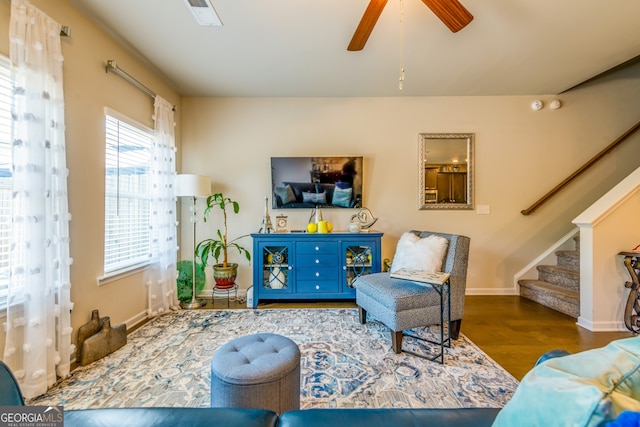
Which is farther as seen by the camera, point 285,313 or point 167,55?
point 285,313

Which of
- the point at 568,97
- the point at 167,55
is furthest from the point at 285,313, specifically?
the point at 568,97

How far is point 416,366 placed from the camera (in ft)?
6.63

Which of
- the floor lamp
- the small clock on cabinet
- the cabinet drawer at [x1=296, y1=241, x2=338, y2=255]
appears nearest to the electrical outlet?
the cabinet drawer at [x1=296, y1=241, x2=338, y2=255]

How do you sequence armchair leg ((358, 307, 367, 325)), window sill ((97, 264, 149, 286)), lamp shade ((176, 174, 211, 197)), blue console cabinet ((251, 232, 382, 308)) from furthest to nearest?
blue console cabinet ((251, 232, 382, 308)), lamp shade ((176, 174, 211, 197)), armchair leg ((358, 307, 367, 325)), window sill ((97, 264, 149, 286))

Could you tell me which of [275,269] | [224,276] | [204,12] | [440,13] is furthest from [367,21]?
[224,276]

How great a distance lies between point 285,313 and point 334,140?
7.83 ft

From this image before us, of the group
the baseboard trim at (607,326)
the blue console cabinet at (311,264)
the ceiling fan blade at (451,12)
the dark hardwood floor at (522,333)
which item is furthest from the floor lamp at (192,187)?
the baseboard trim at (607,326)

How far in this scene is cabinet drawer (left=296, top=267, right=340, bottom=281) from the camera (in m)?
3.34

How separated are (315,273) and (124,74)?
287cm

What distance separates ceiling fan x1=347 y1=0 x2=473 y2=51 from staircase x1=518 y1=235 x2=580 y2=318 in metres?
3.12

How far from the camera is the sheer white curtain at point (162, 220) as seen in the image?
2.97 m

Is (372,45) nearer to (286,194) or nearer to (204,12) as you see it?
(204,12)

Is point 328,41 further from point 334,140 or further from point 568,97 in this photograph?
point 568,97

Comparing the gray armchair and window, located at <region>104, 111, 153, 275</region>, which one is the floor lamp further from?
the gray armchair
